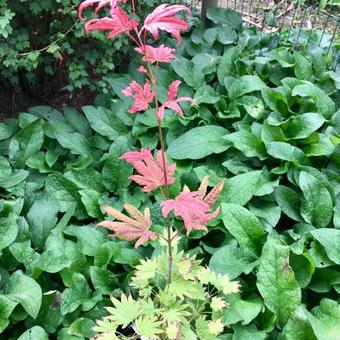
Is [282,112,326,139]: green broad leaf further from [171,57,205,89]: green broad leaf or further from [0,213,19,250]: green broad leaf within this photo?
[0,213,19,250]: green broad leaf

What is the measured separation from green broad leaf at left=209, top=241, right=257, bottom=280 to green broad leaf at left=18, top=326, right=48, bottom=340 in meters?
0.82

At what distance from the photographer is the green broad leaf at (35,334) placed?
6.68ft

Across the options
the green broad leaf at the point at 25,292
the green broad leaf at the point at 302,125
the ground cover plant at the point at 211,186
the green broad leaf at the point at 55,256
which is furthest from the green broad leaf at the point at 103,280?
the green broad leaf at the point at 302,125

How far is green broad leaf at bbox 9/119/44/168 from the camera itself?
2.95 m

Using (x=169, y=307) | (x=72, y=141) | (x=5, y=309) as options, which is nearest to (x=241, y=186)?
(x=169, y=307)

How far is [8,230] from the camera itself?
7.82 ft

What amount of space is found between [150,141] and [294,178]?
95 centimetres

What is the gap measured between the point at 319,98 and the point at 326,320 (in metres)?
1.50

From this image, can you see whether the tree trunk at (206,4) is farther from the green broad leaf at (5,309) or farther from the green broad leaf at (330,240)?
the green broad leaf at (5,309)

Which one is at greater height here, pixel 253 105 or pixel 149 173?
pixel 149 173

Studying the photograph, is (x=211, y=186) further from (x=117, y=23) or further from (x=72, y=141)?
(x=117, y=23)

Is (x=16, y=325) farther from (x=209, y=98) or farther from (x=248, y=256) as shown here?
(x=209, y=98)

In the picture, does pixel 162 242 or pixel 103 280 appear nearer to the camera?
pixel 162 242

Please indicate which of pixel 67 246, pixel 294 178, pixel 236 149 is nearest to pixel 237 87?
pixel 236 149
